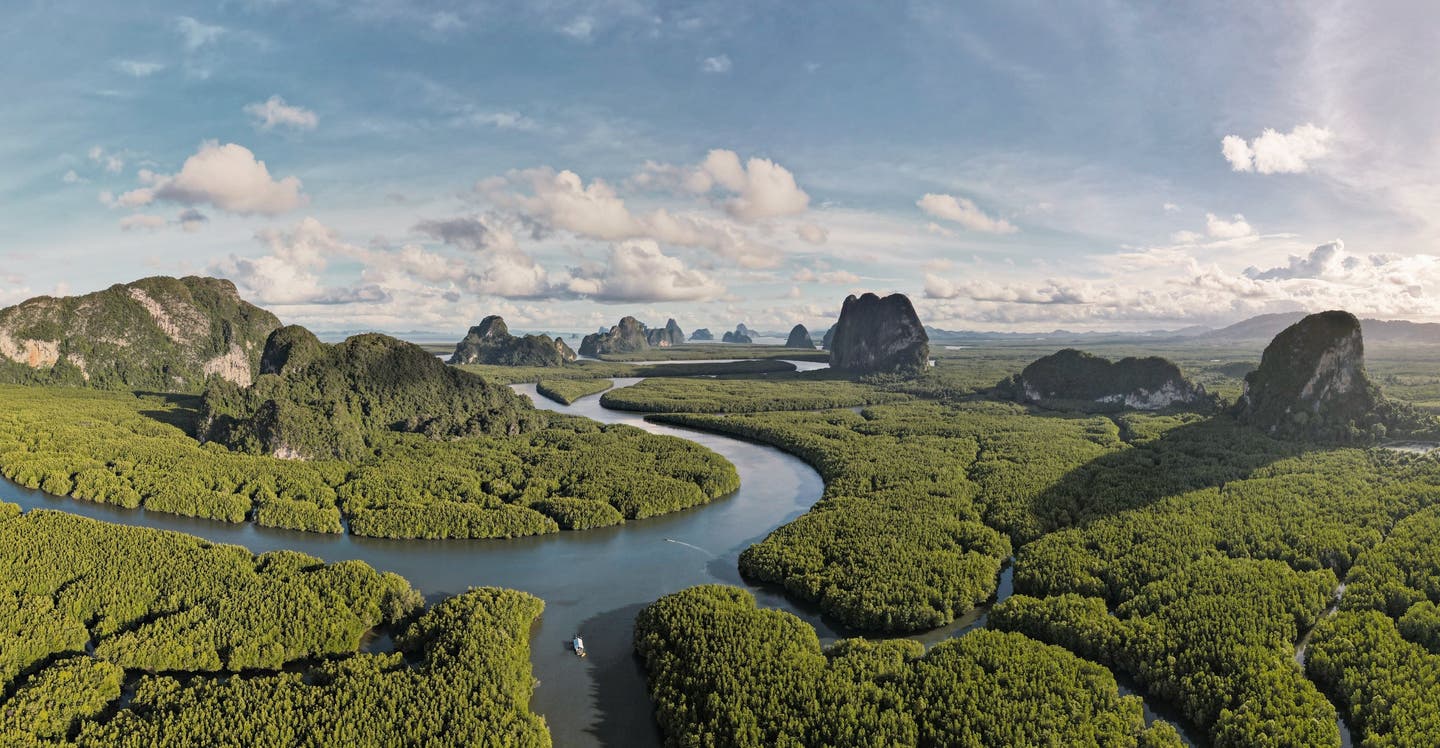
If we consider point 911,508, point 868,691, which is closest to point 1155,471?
point 911,508

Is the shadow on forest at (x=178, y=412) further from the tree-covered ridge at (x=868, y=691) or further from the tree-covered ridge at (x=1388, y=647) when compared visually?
the tree-covered ridge at (x=1388, y=647)

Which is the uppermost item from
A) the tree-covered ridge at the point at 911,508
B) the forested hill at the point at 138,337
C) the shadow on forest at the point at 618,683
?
the forested hill at the point at 138,337

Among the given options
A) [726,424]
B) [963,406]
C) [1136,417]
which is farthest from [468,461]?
[1136,417]

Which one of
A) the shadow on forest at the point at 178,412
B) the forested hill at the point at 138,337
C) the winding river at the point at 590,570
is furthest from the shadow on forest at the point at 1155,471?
the forested hill at the point at 138,337

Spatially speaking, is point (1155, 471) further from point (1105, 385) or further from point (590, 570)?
point (1105, 385)

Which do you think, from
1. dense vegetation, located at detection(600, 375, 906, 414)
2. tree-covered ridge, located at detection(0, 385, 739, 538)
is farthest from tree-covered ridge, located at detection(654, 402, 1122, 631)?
dense vegetation, located at detection(600, 375, 906, 414)

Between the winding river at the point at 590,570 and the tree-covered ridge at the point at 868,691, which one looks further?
the winding river at the point at 590,570
